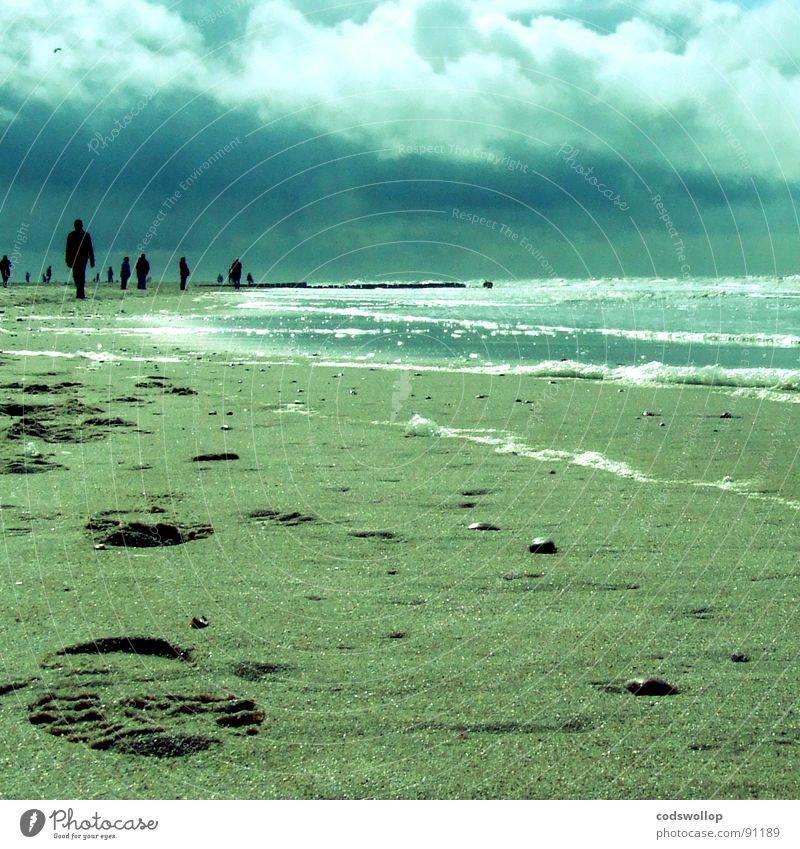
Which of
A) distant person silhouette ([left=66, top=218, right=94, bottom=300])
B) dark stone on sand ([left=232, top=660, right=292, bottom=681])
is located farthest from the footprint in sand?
distant person silhouette ([left=66, top=218, right=94, bottom=300])

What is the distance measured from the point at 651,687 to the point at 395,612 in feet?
3.67

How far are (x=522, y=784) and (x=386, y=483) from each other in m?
3.80

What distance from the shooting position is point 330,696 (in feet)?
10.5

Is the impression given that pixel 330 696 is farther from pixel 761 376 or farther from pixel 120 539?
pixel 761 376

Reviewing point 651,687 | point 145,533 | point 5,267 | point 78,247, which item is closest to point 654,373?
point 145,533

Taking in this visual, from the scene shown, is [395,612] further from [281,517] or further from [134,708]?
[281,517]

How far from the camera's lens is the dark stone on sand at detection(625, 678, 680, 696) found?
3.22 metres

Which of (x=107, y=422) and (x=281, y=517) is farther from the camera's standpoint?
(x=107, y=422)

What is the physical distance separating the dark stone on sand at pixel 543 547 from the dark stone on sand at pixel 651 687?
1.54 meters

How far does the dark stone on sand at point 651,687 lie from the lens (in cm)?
322

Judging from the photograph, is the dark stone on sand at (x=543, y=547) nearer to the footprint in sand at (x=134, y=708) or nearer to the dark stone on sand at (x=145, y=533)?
the dark stone on sand at (x=145, y=533)
